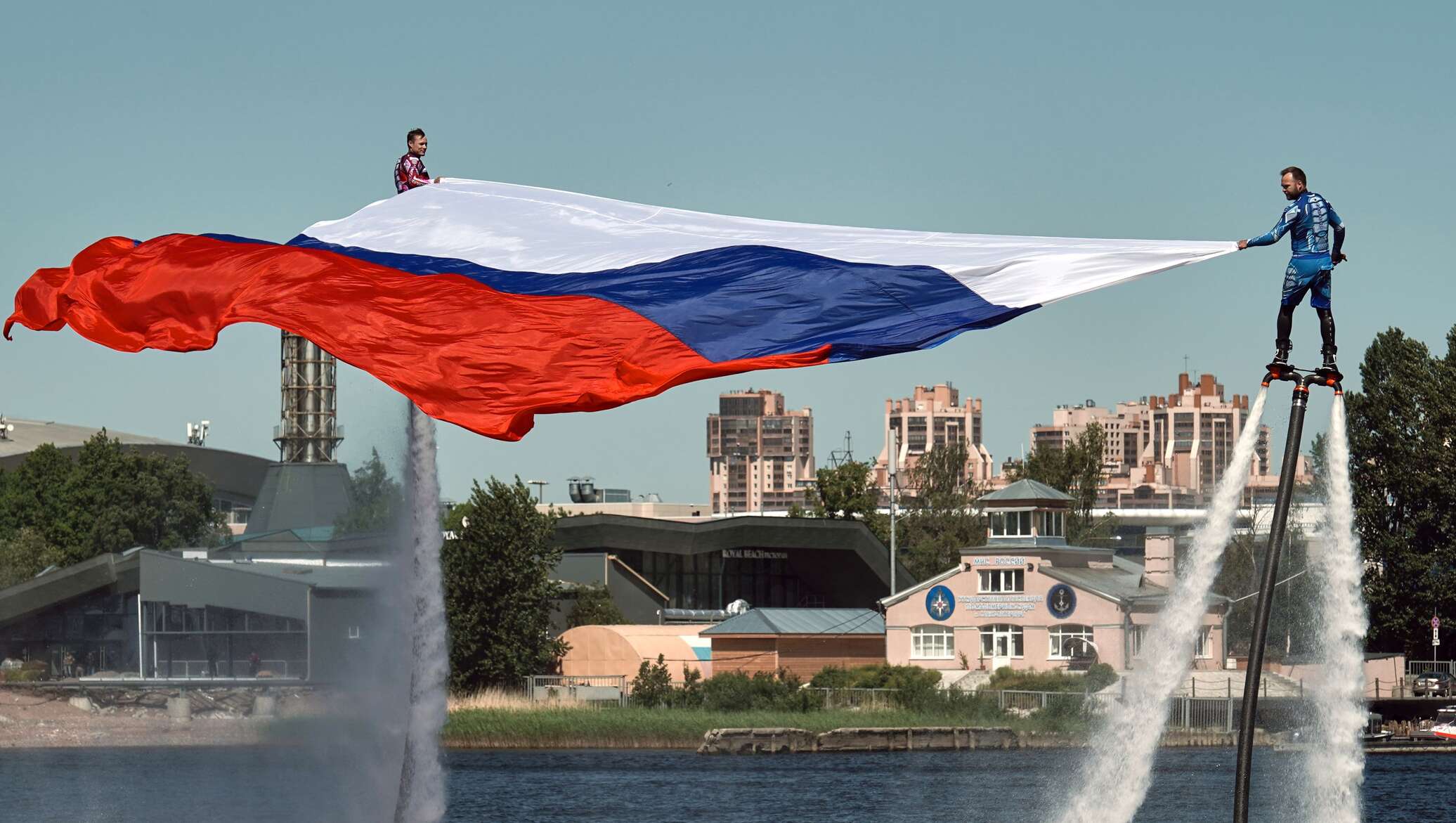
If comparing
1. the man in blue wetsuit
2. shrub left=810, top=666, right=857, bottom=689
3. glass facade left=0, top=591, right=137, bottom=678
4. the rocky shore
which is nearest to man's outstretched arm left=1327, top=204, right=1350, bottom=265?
the man in blue wetsuit

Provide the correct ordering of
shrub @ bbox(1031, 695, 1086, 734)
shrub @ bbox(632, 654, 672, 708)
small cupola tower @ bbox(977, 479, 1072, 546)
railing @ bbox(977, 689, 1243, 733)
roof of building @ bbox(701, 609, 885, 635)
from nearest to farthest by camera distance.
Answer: railing @ bbox(977, 689, 1243, 733) < shrub @ bbox(1031, 695, 1086, 734) < shrub @ bbox(632, 654, 672, 708) < roof of building @ bbox(701, 609, 885, 635) < small cupola tower @ bbox(977, 479, 1072, 546)

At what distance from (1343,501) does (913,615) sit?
63.6m

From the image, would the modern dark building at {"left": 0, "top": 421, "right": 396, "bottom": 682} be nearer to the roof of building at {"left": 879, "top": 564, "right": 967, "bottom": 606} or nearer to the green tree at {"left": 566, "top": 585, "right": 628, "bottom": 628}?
the green tree at {"left": 566, "top": 585, "right": 628, "bottom": 628}

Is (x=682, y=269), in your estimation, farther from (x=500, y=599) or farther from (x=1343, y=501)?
(x=500, y=599)

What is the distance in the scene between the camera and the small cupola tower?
3305 inches

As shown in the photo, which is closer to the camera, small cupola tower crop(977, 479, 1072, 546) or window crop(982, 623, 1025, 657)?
window crop(982, 623, 1025, 657)

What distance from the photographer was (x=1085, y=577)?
78688 millimetres

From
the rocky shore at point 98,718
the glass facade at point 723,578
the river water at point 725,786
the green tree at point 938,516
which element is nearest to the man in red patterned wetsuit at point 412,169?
the river water at point 725,786

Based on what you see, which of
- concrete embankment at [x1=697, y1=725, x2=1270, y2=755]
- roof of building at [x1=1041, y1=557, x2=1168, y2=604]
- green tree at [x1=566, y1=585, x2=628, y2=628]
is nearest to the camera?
concrete embankment at [x1=697, y1=725, x2=1270, y2=755]

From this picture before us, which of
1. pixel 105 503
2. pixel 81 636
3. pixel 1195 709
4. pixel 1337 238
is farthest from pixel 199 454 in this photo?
pixel 1337 238

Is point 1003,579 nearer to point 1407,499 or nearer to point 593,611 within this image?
point 1407,499

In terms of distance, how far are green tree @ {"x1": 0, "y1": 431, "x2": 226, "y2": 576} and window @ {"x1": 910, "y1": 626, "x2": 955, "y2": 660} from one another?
91.8 feet

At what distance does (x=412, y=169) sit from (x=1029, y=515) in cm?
6494

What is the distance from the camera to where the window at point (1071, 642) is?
7650 cm
